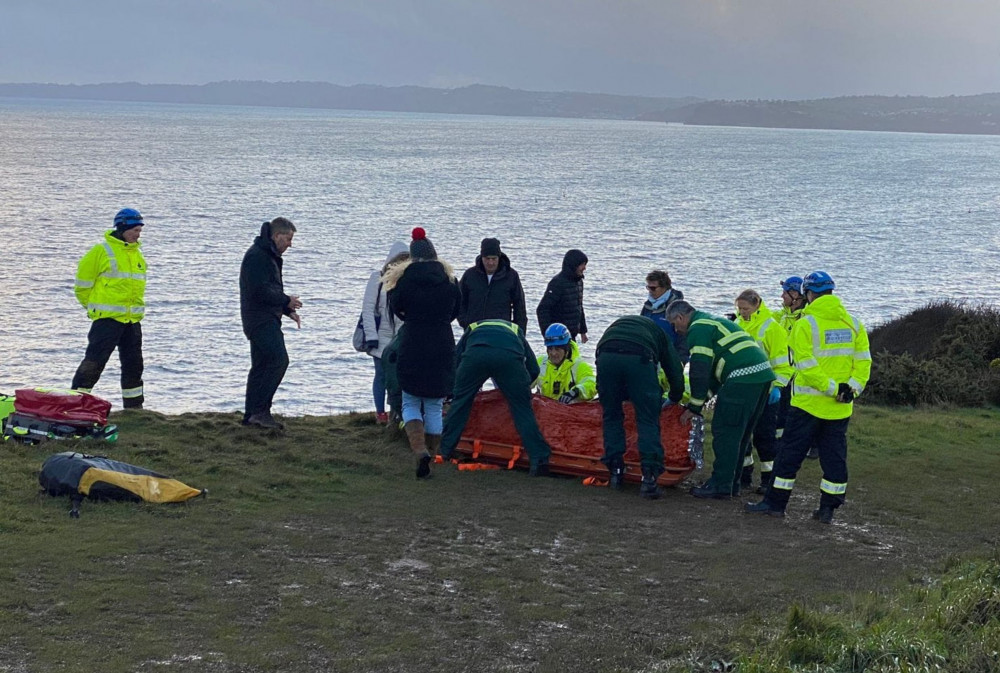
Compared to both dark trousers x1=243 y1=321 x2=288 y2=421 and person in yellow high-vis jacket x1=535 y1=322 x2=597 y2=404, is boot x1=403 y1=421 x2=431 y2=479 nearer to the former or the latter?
person in yellow high-vis jacket x1=535 y1=322 x2=597 y2=404

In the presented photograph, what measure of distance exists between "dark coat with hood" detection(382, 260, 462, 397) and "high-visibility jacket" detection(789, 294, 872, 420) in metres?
3.10

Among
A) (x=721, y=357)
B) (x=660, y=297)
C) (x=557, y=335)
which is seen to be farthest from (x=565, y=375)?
(x=721, y=357)

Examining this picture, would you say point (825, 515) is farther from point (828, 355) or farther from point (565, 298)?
point (565, 298)

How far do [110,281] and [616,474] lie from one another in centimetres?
546

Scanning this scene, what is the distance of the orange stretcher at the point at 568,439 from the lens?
1071cm

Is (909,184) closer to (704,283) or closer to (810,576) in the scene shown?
(704,283)

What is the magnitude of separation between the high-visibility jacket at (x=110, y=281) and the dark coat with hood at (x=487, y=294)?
3.34m

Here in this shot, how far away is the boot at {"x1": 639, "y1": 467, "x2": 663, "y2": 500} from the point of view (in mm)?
10398

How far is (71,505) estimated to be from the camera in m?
8.90

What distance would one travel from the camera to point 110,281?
39.2 ft

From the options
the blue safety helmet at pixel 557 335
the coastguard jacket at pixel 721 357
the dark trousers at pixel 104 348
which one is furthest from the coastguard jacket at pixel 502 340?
the dark trousers at pixel 104 348

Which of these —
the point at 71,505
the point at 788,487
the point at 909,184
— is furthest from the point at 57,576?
the point at 909,184

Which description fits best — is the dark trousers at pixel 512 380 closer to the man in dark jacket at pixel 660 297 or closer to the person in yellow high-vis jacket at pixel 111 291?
the man in dark jacket at pixel 660 297

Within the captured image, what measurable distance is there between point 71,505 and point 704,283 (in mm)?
30318
